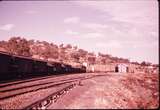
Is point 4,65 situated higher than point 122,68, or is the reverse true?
point 4,65

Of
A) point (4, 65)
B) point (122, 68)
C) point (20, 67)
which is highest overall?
point (4, 65)

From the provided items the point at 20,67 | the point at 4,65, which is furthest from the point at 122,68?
the point at 4,65

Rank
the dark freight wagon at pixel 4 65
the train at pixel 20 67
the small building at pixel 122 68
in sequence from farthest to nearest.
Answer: the small building at pixel 122 68, the train at pixel 20 67, the dark freight wagon at pixel 4 65

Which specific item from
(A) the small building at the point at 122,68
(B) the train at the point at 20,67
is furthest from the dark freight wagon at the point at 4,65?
(A) the small building at the point at 122,68

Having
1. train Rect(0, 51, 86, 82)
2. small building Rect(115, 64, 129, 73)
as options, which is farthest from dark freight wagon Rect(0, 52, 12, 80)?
small building Rect(115, 64, 129, 73)

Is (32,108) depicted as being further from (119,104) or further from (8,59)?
(8,59)

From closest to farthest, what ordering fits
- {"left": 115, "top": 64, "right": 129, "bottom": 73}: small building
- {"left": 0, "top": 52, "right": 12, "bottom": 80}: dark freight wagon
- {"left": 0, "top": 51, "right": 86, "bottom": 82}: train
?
{"left": 0, "top": 52, "right": 12, "bottom": 80}: dark freight wagon
{"left": 0, "top": 51, "right": 86, "bottom": 82}: train
{"left": 115, "top": 64, "right": 129, "bottom": 73}: small building

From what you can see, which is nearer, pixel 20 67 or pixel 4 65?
pixel 4 65

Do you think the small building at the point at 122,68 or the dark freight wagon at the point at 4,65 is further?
the small building at the point at 122,68

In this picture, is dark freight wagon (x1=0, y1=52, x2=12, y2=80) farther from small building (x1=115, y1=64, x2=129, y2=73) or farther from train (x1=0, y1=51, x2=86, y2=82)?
small building (x1=115, y1=64, x2=129, y2=73)

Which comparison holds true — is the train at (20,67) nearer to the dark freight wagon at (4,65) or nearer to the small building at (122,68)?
the dark freight wagon at (4,65)

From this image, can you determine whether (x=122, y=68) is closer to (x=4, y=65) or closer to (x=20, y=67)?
(x=20, y=67)

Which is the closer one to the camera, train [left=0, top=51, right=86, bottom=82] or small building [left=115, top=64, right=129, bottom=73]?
train [left=0, top=51, right=86, bottom=82]

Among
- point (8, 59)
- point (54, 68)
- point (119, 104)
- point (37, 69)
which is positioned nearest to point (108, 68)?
point (54, 68)
